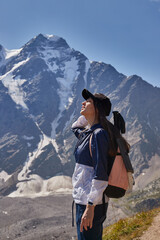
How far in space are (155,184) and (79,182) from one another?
512 ft

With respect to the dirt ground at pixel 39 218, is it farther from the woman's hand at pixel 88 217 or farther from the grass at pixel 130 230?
the woman's hand at pixel 88 217

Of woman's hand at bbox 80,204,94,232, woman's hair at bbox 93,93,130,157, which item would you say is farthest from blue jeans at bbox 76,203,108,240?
woman's hair at bbox 93,93,130,157

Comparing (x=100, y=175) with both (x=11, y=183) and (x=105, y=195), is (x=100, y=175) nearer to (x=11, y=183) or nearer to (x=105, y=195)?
(x=105, y=195)

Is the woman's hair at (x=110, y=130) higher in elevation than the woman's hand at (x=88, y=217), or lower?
higher

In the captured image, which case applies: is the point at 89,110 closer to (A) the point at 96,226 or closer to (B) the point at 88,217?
(B) the point at 88,217

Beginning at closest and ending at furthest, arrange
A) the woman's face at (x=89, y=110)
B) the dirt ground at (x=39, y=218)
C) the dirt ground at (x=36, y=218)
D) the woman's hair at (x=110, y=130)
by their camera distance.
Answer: the woman's hair at (x=110, y=130) → the woman's face at (x=89, y=110) → the dirt ground at (x=36, y=218) → the dirt ground at (x=39, y=218)

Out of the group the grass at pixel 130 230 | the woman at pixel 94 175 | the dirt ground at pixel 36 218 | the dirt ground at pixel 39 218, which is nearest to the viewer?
the woman at pixel 94 175

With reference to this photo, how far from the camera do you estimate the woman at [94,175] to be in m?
3.38

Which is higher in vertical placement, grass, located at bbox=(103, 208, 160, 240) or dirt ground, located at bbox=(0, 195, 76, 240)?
grass, located at bbox=(103, 208, 160, 240)

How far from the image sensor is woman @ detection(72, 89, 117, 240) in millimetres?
3375

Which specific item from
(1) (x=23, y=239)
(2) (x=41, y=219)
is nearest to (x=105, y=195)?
(1) (x=23, y=239)

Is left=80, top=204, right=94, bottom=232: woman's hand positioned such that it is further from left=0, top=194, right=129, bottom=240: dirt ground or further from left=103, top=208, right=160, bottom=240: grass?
left=0, top=194, right=129, bottom=240: dirt ground

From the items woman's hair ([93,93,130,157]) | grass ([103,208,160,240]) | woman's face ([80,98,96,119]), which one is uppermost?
woman's face ([80,98,96,119])

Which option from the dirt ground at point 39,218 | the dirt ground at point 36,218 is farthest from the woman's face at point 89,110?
the dirt ground at point 36,218
